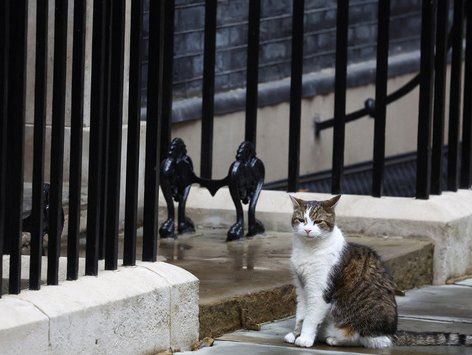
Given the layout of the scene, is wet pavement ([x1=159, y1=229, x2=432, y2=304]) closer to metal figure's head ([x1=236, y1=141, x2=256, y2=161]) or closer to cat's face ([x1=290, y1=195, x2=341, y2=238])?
cat's face ([x1=290, y1=195, x2=341, y2=238])

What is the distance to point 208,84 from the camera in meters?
7.76

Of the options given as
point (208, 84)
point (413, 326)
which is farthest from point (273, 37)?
point (413, 326)

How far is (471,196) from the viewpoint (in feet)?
25.5

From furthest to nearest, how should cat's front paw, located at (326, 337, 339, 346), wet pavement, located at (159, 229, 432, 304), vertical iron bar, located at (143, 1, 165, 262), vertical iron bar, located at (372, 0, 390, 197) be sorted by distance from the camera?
vertical iron bar, located at (372, 0, 390, 197), wet pavement, located at (159, 229, 432, 304), cat's front paw, located at (326, 337, 339, 346), vertical iron bar, located at (143, 1, 165, 262)

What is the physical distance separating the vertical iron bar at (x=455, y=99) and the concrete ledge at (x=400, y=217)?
135mm

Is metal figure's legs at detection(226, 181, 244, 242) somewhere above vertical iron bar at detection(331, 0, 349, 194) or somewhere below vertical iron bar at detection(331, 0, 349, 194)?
below

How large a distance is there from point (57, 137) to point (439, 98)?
349 centimetres

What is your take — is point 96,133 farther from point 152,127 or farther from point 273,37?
point 273,37

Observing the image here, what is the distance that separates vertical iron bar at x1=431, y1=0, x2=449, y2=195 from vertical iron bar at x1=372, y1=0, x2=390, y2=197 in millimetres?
318

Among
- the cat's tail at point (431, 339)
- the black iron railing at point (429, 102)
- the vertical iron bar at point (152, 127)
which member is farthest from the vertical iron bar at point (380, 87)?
the vertical iron bar at point (152, 127)

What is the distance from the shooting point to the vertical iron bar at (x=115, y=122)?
4.95m

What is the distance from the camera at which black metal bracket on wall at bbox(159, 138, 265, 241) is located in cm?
723

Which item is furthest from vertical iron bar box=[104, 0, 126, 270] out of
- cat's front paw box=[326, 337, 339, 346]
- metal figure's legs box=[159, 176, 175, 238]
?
metal figure's legs box=[159, 176, 175, 238]

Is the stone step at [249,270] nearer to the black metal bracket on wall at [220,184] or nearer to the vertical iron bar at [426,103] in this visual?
the black metal bracket on wall at [220,184]
